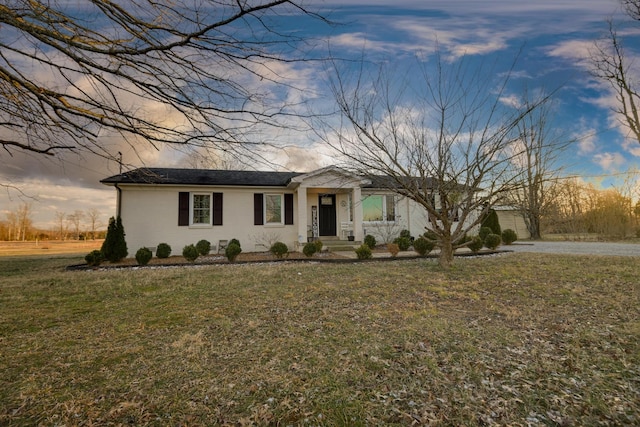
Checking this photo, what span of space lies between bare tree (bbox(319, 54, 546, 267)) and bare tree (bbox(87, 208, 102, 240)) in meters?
37.4

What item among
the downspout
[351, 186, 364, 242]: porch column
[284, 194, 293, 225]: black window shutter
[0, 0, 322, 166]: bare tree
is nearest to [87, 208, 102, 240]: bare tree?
the downspout

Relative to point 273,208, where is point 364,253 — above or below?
below

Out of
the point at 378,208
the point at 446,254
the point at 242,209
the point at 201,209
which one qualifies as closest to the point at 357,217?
the point at 378,208

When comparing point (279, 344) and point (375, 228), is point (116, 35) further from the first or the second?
point (375, 228)

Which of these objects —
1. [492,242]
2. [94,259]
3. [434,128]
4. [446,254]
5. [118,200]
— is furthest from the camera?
[118,200]

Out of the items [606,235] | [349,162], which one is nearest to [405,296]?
[349,162]

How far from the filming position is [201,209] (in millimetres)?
13555

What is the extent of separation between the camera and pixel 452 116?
708 cm

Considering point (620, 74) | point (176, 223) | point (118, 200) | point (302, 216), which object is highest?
point (620, 74)

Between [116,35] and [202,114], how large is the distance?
106 cm

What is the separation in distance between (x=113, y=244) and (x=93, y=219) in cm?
3040

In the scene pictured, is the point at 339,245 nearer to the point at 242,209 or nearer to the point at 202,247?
the point at 242,209

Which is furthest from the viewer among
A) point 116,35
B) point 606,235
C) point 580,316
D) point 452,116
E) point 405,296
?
point 606,235

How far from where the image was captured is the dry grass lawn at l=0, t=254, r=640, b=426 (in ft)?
7.25
